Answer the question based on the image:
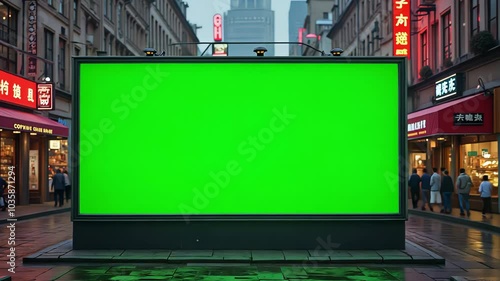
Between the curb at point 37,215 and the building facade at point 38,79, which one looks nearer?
the curb at point 37,215

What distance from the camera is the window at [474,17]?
2502cm

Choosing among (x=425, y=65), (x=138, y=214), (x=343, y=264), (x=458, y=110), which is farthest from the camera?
(x=425, y=65)

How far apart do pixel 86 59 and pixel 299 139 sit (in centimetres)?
478

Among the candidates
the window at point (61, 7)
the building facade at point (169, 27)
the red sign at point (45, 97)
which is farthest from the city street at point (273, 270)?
the building facade at point (169, 27)

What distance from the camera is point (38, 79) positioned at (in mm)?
29016

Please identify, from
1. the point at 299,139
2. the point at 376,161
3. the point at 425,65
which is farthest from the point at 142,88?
the point at 425,65

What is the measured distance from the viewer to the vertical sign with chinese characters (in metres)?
27.4

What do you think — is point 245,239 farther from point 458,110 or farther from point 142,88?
point 458,110

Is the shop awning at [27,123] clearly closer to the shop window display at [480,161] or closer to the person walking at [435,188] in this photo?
the person walking at [435,188]

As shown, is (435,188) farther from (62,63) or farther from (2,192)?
(62,63)

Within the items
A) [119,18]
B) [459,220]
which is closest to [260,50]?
[459,220]

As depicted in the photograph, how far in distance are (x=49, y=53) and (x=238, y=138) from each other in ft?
72.1

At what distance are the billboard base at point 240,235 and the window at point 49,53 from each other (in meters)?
20.1

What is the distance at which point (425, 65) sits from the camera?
3241cm
